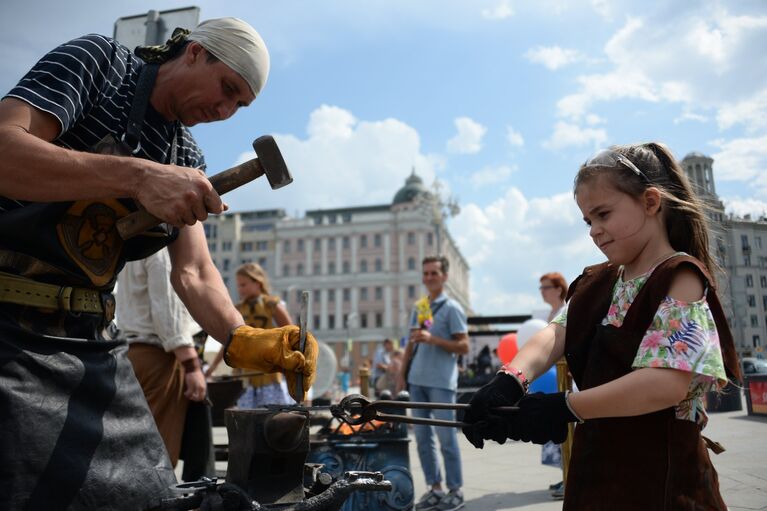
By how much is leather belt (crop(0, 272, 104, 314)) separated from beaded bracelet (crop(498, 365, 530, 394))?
4.42 ft

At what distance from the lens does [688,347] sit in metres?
1.67

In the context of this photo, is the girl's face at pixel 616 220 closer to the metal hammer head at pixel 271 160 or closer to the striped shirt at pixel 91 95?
the metal hammer head at pixel 271 160

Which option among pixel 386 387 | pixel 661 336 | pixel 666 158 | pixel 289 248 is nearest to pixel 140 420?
pixel 661 336

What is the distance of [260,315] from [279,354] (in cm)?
397

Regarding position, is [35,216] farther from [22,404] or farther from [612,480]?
[612,480]

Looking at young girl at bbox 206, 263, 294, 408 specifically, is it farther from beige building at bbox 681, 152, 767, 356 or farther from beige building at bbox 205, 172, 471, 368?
beige building at bbox 205, 172, 471, 368

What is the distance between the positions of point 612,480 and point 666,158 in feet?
3.50

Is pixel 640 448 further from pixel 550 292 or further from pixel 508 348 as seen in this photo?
pixel 508 348

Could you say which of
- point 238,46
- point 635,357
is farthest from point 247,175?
point 635,357

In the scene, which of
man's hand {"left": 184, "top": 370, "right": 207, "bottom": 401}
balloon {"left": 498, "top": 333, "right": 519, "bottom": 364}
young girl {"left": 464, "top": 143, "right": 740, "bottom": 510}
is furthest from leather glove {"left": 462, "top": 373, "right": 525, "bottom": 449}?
balloon {"left": 498, "top": 333, "right": 519, "bottom": 364}

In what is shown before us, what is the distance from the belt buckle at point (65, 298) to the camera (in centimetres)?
187

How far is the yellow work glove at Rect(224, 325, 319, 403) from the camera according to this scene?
193cm

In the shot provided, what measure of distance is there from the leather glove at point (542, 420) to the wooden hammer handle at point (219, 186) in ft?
3.55

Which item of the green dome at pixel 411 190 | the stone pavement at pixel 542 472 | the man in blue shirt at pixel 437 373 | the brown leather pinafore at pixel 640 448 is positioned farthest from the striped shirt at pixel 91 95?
the green dome at pixel 411 190
